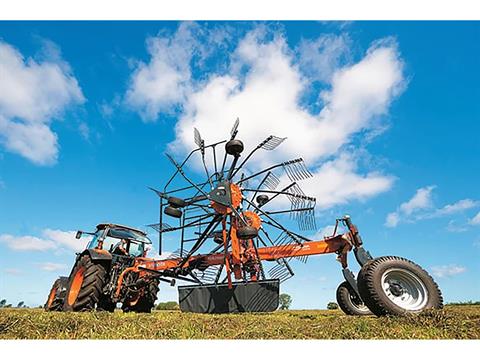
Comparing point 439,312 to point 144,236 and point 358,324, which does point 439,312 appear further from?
point 144,236

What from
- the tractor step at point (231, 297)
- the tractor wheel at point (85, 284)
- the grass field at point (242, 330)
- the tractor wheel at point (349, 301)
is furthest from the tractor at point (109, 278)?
the tractor wheel at point (349, 301)

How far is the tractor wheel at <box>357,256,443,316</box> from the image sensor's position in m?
5.59

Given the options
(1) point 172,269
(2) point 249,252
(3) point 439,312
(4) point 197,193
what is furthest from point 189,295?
(3) point 439,312

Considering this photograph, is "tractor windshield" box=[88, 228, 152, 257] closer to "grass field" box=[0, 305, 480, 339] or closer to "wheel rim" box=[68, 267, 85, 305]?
"wheel rim" box=[68, 267, 85, 305]

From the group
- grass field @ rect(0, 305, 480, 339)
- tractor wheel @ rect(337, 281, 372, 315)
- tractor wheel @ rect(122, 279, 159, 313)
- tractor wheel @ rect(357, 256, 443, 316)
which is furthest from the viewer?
tractor wheel @ rect(122, 279, 159, 313)

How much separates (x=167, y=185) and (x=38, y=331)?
18.4ft

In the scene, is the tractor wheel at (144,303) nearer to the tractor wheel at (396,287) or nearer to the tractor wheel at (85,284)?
the tractor wheel at (85,284)

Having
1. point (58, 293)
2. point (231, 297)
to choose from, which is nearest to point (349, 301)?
point (231, 297)

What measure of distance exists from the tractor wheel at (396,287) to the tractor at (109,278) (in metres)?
5.70

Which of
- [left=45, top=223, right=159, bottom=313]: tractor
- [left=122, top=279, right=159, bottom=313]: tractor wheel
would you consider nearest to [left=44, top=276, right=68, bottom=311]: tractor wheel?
[left=45, top=223, right=159, bottom=313]: tractor

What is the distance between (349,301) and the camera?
8.40 m

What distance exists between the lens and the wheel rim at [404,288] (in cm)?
582

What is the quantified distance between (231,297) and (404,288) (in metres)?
3.43

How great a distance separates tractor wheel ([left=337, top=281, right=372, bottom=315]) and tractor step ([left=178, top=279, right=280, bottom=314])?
8.09ft
